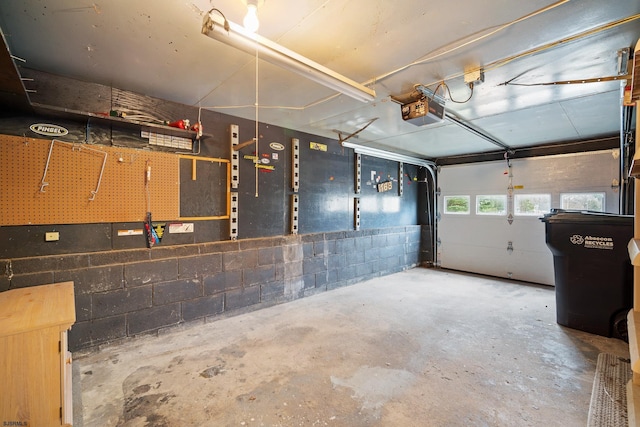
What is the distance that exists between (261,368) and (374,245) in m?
3.19

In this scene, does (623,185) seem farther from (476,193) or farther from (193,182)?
(193,182)

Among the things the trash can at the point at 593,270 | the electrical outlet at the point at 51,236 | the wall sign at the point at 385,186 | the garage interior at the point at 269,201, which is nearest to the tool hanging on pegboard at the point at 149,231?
the garage interior at the point at 269,201

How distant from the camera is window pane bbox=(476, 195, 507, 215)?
5.01 metres

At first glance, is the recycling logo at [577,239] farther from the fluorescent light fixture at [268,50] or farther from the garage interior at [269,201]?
the fluorescent light fixture at [268,50]

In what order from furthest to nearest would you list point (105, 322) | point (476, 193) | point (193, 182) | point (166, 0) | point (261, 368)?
point (476, 193), point (193, 182), point (105, 322), point (261, 368), point (166, 0)

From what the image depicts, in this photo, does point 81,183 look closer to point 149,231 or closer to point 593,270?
point 149,231

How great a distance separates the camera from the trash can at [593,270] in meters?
2.59

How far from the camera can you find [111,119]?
7.51 feet

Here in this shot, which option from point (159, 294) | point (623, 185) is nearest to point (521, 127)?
point (623, 185)

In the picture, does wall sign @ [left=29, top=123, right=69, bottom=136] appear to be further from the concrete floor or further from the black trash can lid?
the black trash can lid

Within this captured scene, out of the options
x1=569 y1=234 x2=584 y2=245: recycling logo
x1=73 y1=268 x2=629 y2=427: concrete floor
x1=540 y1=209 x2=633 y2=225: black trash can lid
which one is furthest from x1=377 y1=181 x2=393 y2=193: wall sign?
x1=569 y1=234 x2=584 y2=245: recycling logo

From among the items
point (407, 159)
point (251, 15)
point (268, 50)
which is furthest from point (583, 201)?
point (251, 15)

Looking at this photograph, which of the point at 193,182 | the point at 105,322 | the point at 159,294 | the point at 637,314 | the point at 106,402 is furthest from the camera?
the point at 193,182

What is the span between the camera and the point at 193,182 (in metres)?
2.90
